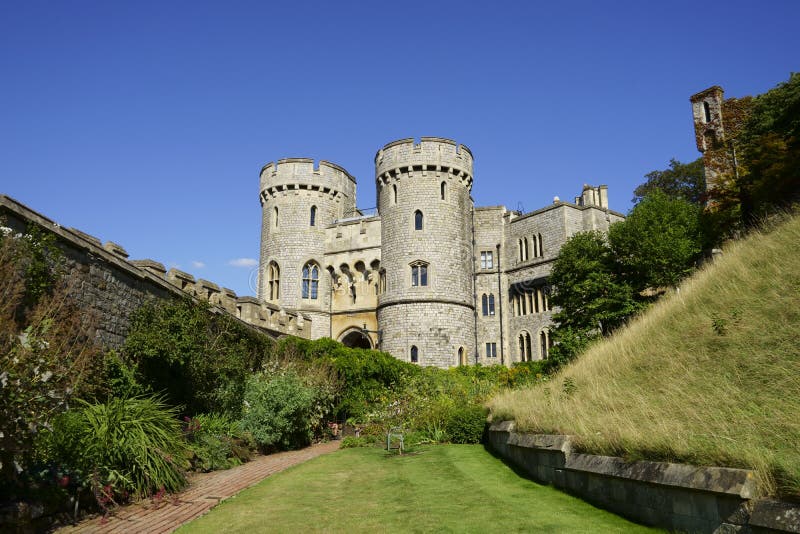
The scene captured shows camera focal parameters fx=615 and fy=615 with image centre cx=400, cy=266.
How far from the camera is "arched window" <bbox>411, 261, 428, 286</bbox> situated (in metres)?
33.3

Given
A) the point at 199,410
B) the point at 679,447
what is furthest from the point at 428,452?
the point at 679,447

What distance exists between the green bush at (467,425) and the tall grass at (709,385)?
5.51 feet

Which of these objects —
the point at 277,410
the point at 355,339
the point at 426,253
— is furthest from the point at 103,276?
the point at 355,339

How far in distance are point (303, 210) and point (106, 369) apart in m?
25.7

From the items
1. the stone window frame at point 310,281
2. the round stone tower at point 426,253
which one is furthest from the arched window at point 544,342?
the stone window frame at point 310,281

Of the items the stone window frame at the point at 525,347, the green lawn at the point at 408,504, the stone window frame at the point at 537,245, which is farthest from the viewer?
the stone window frame at the point at 537,245

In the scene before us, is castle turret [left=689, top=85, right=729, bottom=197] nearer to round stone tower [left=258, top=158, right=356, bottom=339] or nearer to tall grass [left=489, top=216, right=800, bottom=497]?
tall grass [left=489, top=216, right=800, bottom=497]

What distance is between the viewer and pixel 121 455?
8.86 metres

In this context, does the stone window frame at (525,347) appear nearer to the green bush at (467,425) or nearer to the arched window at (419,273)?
the arched window at (419,273)

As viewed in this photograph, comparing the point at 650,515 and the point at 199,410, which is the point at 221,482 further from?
the point at 650,515

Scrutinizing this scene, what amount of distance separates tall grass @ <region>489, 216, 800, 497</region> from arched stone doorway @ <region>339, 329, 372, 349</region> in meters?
23.3

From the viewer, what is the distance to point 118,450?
8.85m

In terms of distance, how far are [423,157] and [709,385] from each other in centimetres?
2750

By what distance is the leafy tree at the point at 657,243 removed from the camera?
2755cm
